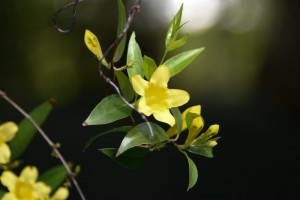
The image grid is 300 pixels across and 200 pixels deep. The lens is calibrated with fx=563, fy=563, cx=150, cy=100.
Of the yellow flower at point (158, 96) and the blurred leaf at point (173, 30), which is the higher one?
the blurred leaf at point (173, 30)

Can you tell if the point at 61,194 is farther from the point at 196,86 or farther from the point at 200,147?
the point at 196,86

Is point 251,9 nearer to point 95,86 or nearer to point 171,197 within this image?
point 95,86

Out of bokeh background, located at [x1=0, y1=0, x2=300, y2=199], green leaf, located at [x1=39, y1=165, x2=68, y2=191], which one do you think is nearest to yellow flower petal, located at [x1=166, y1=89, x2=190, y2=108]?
green leaf, located at [x1=39, y1=165, x2=68, y2=191]

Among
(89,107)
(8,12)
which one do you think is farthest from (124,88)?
(89,107)

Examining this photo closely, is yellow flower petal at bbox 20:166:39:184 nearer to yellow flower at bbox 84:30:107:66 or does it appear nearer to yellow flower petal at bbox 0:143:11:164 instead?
yellow flower petal at bbox 0:143:11:164

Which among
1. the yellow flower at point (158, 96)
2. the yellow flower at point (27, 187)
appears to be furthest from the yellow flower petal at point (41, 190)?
the yellow flower at point (158, 96)

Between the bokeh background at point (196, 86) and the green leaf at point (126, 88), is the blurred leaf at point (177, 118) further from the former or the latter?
the bokeh background at point (196, 86)

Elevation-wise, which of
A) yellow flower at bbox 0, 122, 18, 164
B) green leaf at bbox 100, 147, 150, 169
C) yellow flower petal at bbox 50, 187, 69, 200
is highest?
yellow flower at bbox 0, 122, 18, 164
